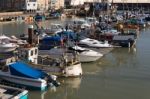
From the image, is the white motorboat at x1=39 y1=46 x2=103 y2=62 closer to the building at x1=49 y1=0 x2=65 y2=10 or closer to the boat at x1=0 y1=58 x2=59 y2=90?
the boat at x1=0 y1=58 x2=59 y2=90

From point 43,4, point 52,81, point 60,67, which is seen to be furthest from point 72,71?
point 43,4

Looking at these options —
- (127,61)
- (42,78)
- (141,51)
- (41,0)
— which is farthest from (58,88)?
(41,0)

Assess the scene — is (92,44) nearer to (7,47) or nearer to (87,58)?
(87,58)

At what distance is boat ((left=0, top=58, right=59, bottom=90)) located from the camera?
20380 mm

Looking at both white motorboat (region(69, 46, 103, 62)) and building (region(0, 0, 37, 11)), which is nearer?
white motorboat (region(69, 46, 103, 62))

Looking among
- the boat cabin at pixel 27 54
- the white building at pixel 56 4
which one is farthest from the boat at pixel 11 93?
the white building at pixel 56 4

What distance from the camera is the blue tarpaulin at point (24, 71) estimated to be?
20.6 metres

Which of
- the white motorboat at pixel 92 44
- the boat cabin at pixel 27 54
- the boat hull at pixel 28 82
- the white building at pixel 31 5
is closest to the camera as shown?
the boat hull at pixel 28 82

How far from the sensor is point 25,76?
20.5 meters

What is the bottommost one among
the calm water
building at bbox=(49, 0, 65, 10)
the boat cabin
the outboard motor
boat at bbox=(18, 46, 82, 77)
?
the calm water

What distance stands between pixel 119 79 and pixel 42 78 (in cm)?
585

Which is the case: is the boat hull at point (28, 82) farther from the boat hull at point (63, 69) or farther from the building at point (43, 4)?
the building at point (43, 4)

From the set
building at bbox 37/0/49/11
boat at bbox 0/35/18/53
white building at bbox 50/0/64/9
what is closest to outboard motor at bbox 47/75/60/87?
boat at bbox 0/35/18/53

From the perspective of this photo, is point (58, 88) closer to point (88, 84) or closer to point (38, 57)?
point (88, 84)
